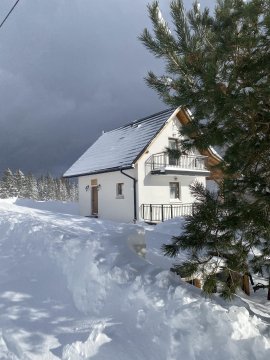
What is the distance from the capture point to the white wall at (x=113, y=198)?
18844 millimetres

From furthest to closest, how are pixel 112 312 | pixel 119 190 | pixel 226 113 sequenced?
pixel 119 190 → pixel 112 312 → pixel 226 113

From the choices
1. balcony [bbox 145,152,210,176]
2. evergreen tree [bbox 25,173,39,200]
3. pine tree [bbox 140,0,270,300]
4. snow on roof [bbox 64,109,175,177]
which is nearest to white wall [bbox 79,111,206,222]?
balcony [bbox 145,152,210,176]

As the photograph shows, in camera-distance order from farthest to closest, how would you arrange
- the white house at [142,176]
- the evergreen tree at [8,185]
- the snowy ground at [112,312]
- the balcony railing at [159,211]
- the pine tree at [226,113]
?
the evergreen tree at [8,185]
the white house at [142,176]
the balcony railing at [159,211]
the pine tree at [226,113]
the snowy ground at [112,312]

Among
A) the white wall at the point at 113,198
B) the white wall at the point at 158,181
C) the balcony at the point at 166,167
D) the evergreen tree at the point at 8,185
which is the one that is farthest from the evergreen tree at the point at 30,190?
the balcony at the point at 166,167

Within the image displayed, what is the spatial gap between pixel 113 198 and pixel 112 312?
15.4m

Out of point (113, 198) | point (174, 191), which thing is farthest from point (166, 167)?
point (113, 198)

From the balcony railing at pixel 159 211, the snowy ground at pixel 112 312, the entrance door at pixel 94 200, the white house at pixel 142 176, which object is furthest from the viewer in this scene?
the entrance door at pixel 94 200

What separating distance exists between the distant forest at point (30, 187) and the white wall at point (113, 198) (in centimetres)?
5550

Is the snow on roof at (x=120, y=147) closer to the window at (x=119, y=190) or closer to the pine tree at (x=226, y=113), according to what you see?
the window at (x=119, y=190)

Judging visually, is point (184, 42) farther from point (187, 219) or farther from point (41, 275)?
point (41, 275)

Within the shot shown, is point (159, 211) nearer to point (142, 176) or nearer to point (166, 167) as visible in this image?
point (142, 176)

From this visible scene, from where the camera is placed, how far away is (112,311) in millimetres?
4676

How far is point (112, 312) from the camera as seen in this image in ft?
15.3

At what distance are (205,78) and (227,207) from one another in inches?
64.2
